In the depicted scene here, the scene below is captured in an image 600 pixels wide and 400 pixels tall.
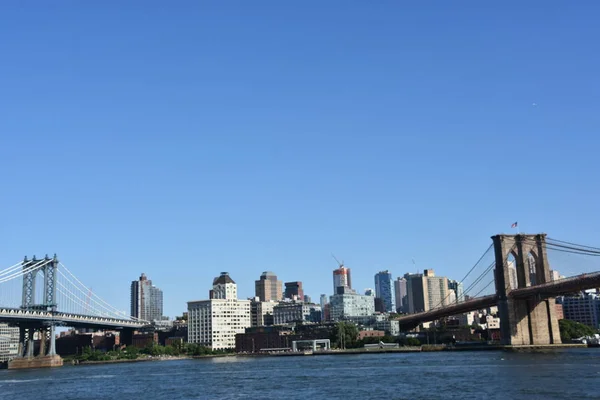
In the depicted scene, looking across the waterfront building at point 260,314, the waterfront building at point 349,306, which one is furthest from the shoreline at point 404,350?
the waterfront building at point 349,306

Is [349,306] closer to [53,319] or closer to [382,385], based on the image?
[53,319]

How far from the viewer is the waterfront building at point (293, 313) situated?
7328 inches

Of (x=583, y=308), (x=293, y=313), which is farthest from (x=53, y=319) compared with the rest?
(x=583, y=308)

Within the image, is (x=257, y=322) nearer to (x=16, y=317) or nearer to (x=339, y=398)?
(x=16, y=317)

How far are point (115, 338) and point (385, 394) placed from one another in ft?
454

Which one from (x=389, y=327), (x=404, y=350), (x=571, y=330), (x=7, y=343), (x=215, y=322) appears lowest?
(x=404, y=350)

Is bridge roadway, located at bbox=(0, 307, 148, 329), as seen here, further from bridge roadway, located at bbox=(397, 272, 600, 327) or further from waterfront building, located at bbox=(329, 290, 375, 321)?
waterfront building, located at bbox=(329, 290, 375, 321)

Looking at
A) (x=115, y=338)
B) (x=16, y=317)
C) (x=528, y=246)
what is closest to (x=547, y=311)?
(x=528, y=246)

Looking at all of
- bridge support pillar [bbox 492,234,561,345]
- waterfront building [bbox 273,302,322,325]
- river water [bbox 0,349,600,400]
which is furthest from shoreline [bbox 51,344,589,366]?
waterfront building [bbox 273,302,322,325]

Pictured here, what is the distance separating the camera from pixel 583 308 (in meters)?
164

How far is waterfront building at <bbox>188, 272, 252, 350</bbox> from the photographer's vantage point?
16050 centimetres

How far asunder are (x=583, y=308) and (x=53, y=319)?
115463 mm

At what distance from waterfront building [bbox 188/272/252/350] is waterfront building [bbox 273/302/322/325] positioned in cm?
1770

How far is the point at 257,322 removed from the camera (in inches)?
7244
